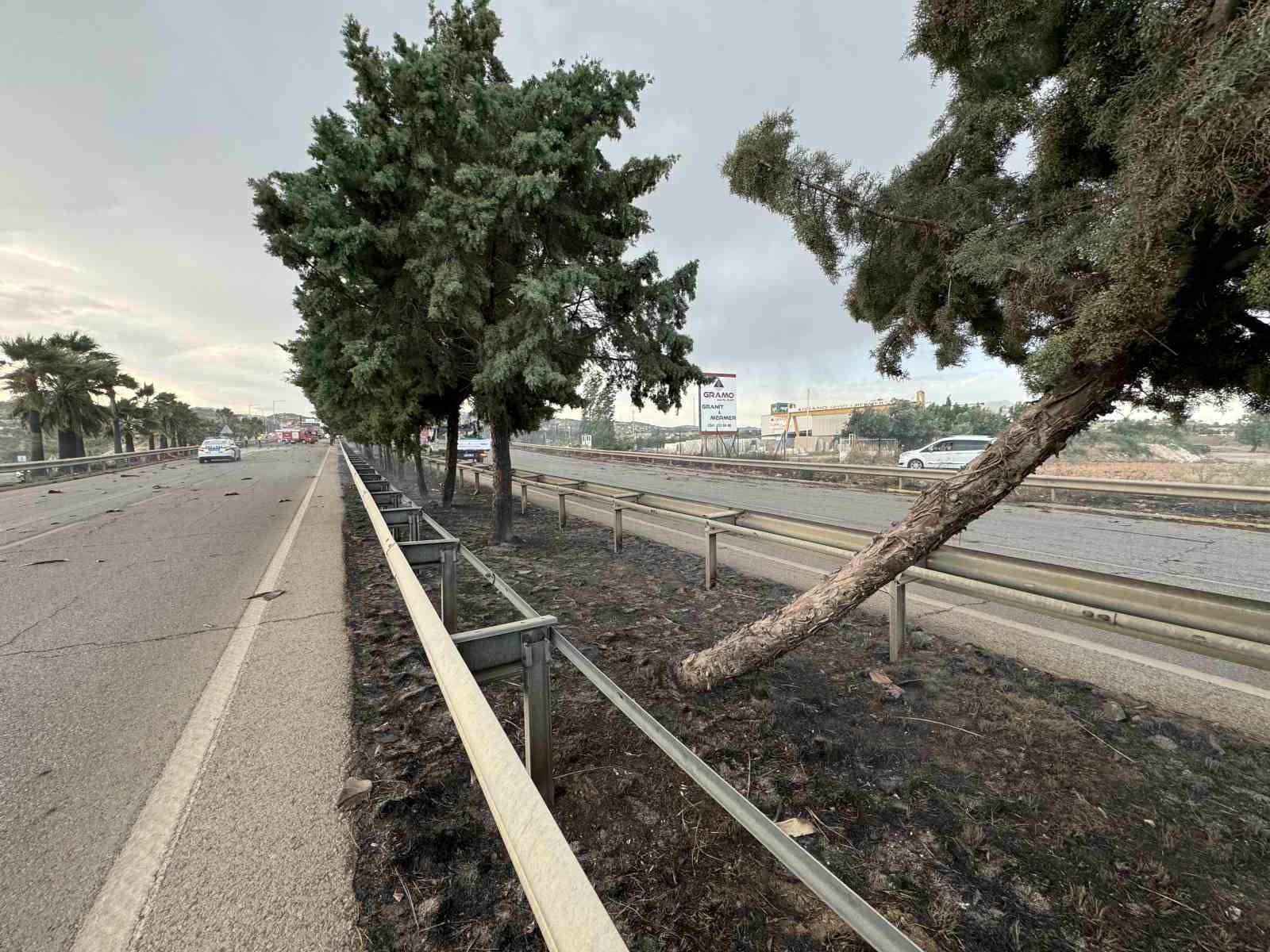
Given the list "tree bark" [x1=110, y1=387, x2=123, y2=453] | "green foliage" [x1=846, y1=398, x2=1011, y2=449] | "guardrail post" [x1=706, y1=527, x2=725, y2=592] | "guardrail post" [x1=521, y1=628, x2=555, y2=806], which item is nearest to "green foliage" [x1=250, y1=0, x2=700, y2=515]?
"guardrail post" [x1=706, y1=527, x2=725, y2=592]

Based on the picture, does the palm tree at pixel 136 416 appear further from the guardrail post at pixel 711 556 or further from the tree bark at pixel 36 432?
the guardrail post at pixel 711 556

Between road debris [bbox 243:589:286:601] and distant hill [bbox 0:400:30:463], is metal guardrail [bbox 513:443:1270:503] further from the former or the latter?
distant hill [bbox 0:400:30:463]

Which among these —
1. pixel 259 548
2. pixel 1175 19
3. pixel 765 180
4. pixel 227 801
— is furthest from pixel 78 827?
pixel 259 548

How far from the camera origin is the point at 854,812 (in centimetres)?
214

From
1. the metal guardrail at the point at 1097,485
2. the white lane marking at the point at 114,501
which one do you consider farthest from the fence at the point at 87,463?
the metal guardrail at the point at 1097,485

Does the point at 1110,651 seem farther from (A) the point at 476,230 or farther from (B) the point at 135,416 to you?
(B) the point at 135,416

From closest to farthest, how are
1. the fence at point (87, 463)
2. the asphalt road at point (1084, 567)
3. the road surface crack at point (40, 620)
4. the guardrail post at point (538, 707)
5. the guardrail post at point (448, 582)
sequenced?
1. the guardrail post at point (538, 707)
2. the asphalt road at point (1084, 567)
3. the guardrail post at point (448, 582)
4. the road surface crack at point (40, 620)
5. the fence at point (87, 463)

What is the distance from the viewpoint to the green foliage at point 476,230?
5.96 meters

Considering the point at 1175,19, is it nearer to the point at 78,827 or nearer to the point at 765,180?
the point at 765,180

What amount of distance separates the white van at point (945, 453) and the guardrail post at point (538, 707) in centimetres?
2190

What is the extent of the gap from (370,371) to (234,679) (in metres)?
3.89

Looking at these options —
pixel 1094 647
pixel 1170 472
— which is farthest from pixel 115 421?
pixel 1170 472

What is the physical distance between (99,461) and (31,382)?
8615 mm

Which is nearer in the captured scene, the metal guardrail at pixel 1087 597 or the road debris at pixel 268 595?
the metal guardrail at pixel 1087 597
